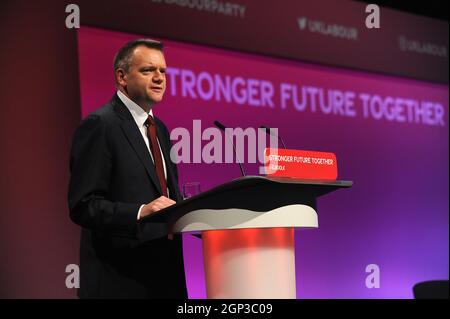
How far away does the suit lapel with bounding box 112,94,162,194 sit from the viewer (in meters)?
2.27

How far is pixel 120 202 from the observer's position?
7.06 ft

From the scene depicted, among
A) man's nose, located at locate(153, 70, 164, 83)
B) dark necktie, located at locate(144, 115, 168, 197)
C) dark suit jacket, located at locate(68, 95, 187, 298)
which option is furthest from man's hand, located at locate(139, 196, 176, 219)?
man's nose, located at locate(153, 70, 164, 83)

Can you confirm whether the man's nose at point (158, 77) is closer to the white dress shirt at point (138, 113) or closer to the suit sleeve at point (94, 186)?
the white dress shirt at point (138, 113)

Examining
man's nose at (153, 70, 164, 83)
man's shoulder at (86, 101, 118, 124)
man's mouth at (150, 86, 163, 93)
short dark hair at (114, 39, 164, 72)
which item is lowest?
man's shoulder at (86, 101, 118, 124)

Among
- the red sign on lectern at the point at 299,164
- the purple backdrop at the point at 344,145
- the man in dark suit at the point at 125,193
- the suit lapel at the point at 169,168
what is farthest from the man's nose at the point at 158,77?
the purple backdrop at the point at 344,145

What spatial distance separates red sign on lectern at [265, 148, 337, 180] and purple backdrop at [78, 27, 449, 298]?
1855mm

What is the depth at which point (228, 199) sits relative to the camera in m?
1.88

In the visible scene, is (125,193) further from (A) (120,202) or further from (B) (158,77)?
(B) (158,77)

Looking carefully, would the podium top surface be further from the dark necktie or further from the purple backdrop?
the purple backdrop

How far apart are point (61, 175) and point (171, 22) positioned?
1.23 m

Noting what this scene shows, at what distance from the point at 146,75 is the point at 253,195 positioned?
2.37 feet
